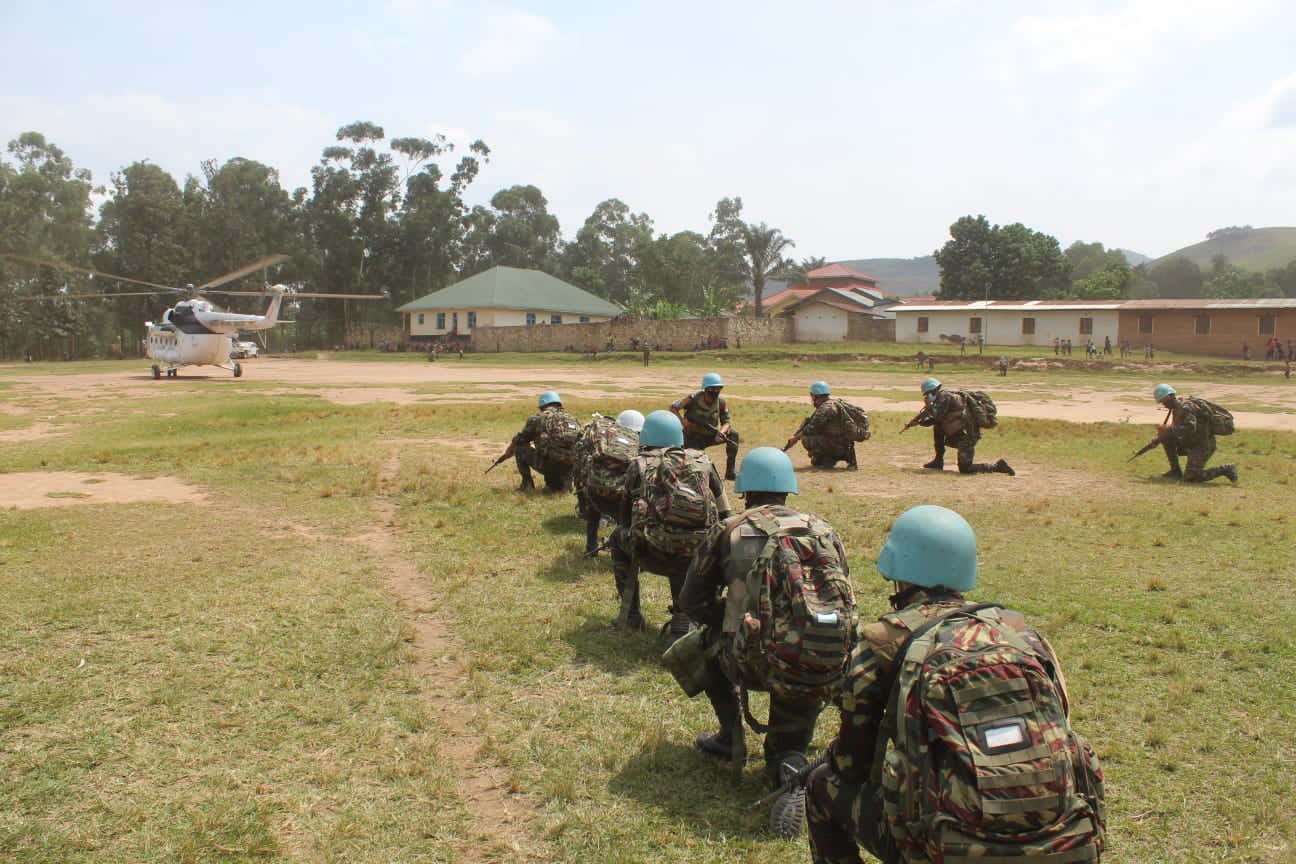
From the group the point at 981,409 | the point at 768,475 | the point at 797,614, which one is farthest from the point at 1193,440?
the point at 797,614

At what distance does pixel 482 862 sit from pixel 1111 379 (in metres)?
46.6

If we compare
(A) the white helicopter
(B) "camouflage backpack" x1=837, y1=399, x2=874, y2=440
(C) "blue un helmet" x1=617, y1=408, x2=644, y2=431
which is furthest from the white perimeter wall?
(C) "blue un helmet" x1=617, y1=408, x2=644, y2=431

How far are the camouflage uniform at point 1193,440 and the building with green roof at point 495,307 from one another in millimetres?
67999

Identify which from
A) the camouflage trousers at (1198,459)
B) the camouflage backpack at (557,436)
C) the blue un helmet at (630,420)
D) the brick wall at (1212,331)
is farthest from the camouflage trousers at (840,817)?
the brick wall at (1212,331)

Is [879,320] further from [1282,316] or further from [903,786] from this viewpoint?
[903,786]

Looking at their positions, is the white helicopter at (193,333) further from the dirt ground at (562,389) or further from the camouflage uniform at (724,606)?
the camouflage uniform at (724,606)

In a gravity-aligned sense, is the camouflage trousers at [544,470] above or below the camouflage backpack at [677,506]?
below

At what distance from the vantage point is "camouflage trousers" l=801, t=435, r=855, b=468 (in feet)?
53.4

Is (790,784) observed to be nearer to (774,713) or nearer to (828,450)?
(774,713)

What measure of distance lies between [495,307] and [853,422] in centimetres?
6806

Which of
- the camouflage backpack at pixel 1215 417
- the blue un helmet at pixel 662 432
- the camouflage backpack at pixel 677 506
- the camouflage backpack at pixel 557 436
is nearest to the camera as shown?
the camouflage backpack at pixel 677 506

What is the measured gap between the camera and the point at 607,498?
9352mm

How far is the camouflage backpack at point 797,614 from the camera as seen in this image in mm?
4504

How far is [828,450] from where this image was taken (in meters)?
16.4
